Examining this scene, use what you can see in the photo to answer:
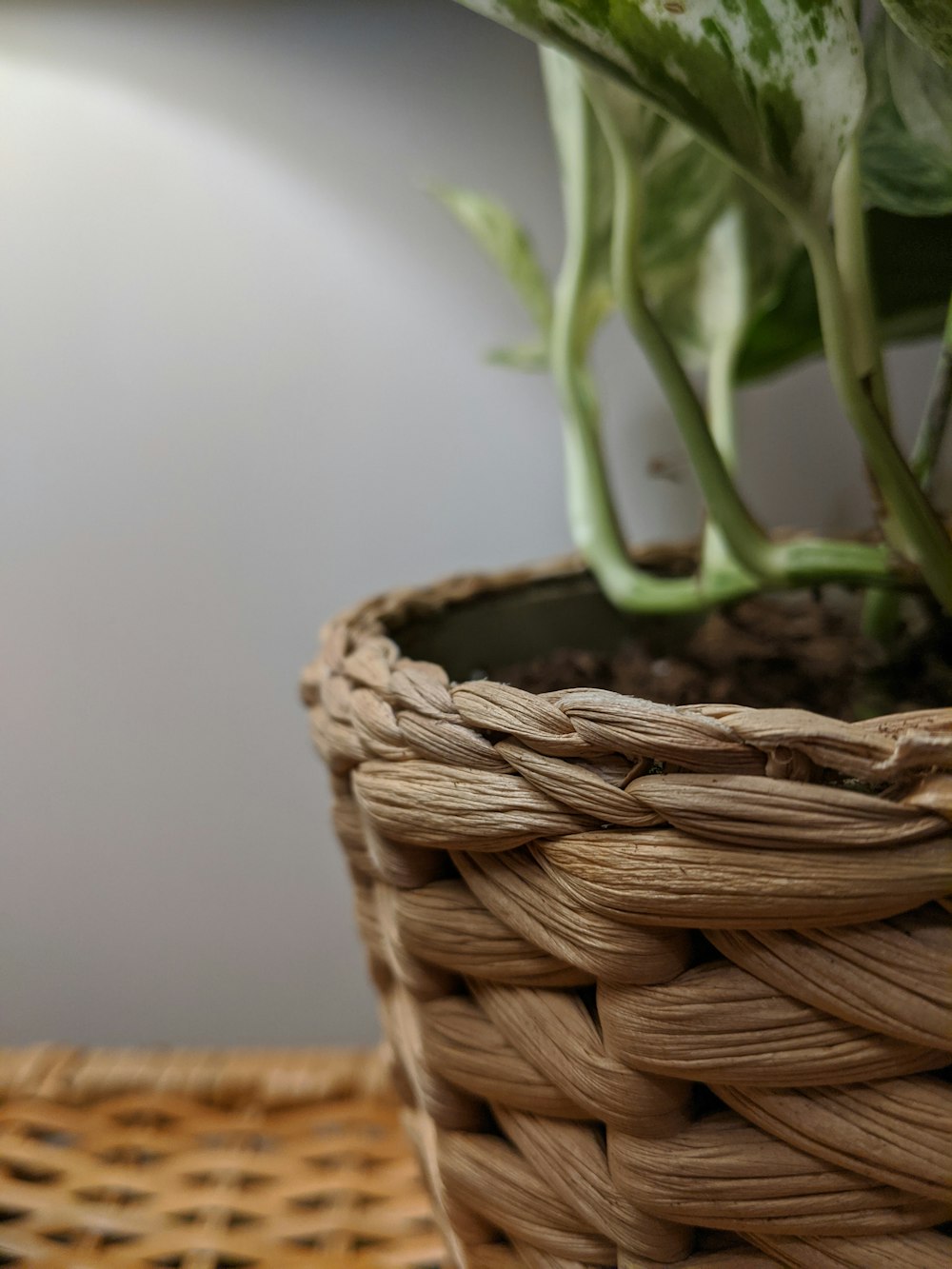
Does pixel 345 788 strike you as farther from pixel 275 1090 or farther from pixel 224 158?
pixel 224 158

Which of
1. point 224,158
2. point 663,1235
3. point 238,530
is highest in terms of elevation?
point 224,158

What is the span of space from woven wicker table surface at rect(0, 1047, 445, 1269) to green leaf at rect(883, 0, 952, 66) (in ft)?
1.79

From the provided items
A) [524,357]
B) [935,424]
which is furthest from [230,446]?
[935,424]

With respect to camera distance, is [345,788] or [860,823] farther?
[345,788]

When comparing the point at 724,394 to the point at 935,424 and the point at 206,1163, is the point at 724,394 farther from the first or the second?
the point at 206,1163

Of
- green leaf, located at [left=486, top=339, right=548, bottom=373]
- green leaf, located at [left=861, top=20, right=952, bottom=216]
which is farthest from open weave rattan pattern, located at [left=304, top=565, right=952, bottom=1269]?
green leaf, located at [left=486, top=339, right=548, bottom=373]

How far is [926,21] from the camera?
0.26 metres

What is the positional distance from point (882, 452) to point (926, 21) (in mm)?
137

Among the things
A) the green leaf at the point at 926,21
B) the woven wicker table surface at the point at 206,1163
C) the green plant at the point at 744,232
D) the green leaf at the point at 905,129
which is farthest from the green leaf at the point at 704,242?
the woven wicker table surface at the point at 206,1163

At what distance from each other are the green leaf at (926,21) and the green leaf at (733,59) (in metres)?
0.01

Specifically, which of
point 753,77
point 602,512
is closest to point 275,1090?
point 602,512

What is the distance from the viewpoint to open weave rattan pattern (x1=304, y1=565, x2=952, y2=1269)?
22 centimetres

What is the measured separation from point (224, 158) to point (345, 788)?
485 millimetres

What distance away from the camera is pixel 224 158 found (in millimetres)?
627
